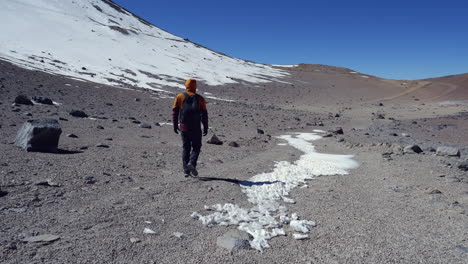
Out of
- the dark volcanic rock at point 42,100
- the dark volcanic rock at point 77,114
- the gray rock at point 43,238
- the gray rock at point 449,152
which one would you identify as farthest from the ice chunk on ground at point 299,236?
the dark volcanic rock at point 42,100

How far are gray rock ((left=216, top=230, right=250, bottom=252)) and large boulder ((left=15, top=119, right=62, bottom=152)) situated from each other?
5.67 meters

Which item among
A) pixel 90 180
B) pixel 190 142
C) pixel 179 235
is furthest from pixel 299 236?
pixel 90 180

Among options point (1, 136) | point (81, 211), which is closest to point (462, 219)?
point (81, 211)

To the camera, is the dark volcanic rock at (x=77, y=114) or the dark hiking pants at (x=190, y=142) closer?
the dark hiking pants at (x=190, y=142)

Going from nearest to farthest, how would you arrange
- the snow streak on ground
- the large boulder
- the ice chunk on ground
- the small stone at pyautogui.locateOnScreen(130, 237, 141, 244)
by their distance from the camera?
the small stone at pyautogui.locateOnScreen(130, 237, 141, 244) < the ice chunk on ground < the snow streak on ground < the large boulder

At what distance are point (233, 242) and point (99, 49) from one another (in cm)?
4645

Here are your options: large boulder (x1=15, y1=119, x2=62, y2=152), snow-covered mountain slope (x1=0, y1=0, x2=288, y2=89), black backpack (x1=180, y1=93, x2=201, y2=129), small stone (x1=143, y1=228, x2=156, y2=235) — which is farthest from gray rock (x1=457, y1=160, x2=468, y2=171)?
snow-covered mountain slope (x1=0, y1=0, x2=288, y2=89)

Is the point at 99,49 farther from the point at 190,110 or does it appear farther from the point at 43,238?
the point at 43,238

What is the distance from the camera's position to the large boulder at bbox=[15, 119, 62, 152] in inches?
322

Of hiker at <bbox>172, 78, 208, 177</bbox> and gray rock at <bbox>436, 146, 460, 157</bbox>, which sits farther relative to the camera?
gray rock at <bbox>436, 146, 460, 157</bbox>

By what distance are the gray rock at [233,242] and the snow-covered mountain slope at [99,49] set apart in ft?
88.9

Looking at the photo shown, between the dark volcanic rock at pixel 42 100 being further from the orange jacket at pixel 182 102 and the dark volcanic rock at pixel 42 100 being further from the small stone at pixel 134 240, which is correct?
the small stone at pixel 134 240

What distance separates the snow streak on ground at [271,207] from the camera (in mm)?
4918

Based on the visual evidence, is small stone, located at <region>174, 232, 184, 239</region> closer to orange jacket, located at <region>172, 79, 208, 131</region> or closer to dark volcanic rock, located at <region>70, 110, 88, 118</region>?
orange jacket, located at <region>172, 79, 208, 131</region>
